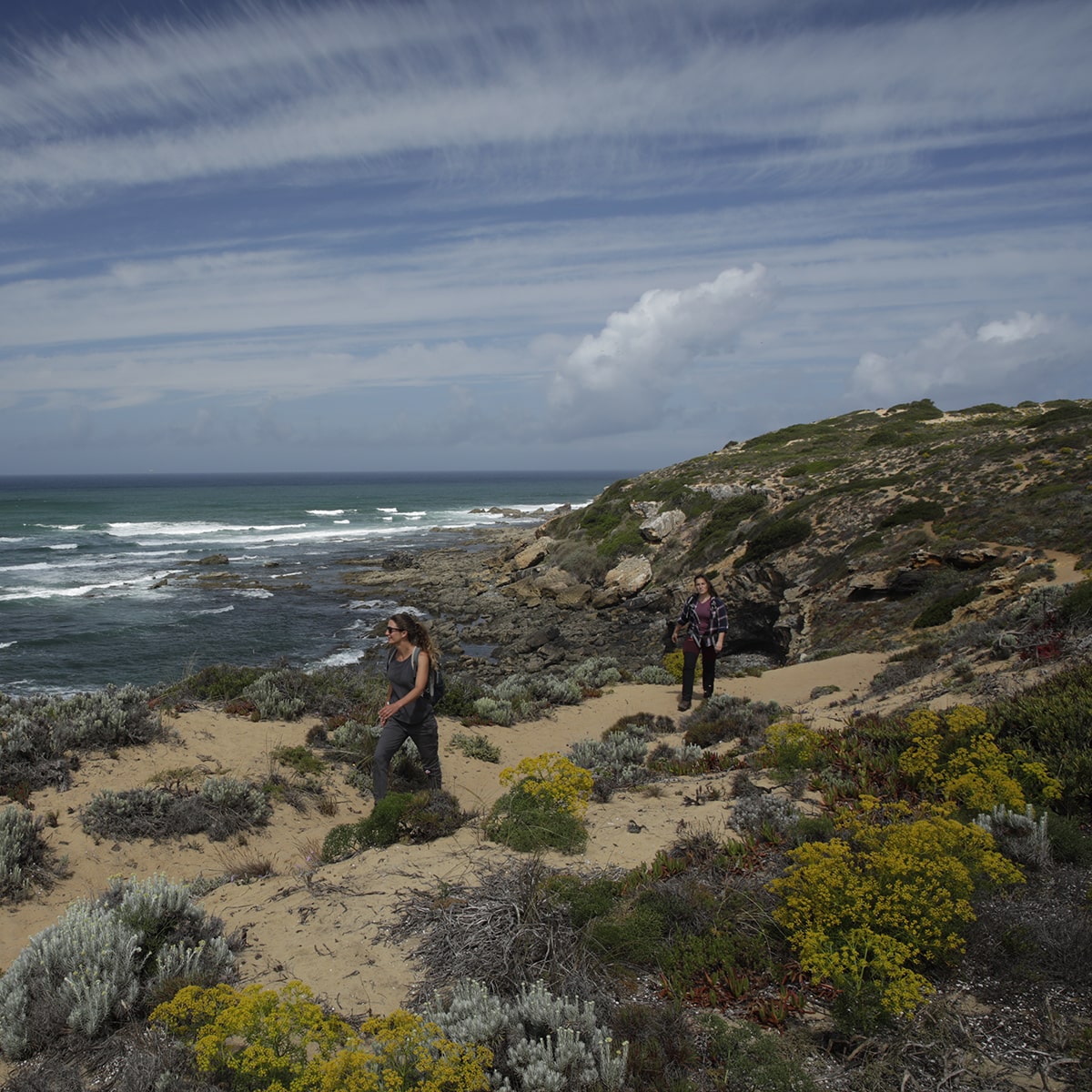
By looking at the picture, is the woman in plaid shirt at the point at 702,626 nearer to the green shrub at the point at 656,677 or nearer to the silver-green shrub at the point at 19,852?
the green shrub at the point at 656,677

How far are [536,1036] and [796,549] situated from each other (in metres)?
23.1

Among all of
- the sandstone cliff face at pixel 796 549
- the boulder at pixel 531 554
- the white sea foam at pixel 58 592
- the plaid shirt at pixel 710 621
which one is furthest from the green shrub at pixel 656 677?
the white sea foam at pixel 58 592

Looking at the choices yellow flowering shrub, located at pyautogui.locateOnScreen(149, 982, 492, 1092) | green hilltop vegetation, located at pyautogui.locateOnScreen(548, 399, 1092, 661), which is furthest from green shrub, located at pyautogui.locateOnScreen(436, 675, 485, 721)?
green hilltop vegetation, located at pyautogui.locateOnScreen(548, 399, 1092, 661)

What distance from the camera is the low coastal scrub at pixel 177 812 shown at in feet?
23.2

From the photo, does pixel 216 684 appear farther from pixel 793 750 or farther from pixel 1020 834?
pixel 1020 834

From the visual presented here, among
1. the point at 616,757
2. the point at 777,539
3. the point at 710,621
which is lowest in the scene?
the point at 616,757

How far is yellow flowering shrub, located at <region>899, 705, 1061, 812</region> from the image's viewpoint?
5.41 m

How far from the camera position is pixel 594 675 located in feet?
57.1

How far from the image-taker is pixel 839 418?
5775cm

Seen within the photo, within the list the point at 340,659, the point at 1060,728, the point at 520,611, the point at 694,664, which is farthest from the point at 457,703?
the point at 520,611

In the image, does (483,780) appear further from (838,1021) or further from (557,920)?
(838,1021)

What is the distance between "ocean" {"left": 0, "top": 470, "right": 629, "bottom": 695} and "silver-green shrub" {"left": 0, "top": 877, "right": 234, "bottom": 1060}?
27.2ft

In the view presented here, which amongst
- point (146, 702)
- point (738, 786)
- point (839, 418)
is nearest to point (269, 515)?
point (839, 418)

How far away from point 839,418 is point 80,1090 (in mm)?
62157
